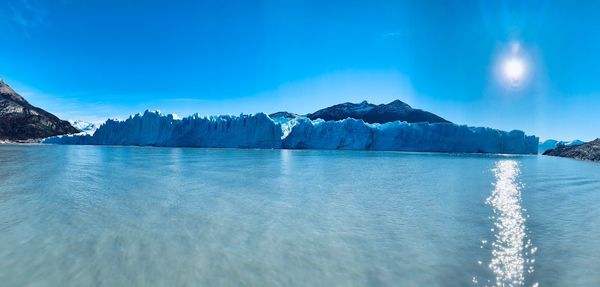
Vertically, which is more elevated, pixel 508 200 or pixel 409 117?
pixel 409 117

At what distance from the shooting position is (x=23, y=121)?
333 ft

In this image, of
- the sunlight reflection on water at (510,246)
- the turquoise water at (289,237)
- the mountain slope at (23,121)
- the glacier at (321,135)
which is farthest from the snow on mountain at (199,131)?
the sunlight reflection on water at (510,246)

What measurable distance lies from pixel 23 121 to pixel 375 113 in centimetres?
11068

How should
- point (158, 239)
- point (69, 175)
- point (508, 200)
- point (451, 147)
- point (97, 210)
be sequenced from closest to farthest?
point (158, 239) < point (97, 210) < point (508, 200) < point (69, 175) < point (451, 147)

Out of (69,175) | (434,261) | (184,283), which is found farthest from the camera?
(69,175)

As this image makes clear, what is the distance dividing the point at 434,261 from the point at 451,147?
62.6m

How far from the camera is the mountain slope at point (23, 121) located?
→ 3674 inches

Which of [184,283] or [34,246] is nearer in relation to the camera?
[184,283]

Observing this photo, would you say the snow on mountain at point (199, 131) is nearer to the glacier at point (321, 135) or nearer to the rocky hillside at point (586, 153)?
the glacier at point (321, 135)

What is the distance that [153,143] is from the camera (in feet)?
217

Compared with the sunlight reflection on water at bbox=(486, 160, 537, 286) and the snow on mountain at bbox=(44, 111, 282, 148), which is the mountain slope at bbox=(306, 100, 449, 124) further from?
the sunlight reflection on water at bbox=(486, 160, 537, 286)

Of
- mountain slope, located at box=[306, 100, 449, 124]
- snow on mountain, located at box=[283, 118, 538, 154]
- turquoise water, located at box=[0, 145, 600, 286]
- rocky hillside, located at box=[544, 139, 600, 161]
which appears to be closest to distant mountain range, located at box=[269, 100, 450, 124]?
mountain slope, located at box=[306, 100, 449, 124]

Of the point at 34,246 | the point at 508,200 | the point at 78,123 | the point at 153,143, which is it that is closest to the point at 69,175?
the point at 34,246

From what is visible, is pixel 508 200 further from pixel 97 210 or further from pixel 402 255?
pixel 97 210
